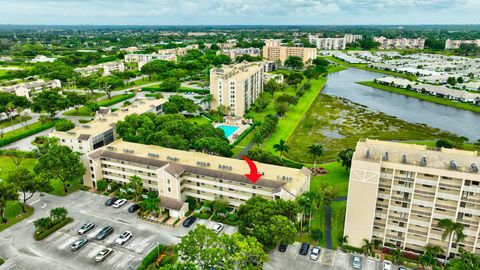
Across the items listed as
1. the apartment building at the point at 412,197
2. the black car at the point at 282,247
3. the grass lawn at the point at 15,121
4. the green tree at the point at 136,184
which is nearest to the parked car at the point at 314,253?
the black car at the point at 282,247

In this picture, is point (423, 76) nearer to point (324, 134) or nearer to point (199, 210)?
point (324, 134)

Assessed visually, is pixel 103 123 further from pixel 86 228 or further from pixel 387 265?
pixel 387 265

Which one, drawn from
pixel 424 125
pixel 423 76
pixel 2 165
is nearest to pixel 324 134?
pixel 424 125

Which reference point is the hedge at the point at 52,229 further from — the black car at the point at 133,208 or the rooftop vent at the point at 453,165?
the rooftop vent at the point at 453,165

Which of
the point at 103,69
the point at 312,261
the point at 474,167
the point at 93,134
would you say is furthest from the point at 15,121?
the point at 474,167

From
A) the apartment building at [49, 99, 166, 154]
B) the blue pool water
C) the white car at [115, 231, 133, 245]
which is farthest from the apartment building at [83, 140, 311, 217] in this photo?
the blue pool water

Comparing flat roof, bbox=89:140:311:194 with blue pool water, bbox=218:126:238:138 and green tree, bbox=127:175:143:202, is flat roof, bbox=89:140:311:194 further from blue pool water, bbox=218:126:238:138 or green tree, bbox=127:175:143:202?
blue pool water, bbox=218:126:238:138

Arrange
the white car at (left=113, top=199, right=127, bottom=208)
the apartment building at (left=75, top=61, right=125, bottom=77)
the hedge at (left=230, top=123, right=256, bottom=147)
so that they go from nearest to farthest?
the white car at (left=113, top=199, right=127, bottom=208) < the hedge at (left=230, top=123, right=256, bottom=147) < the apartment building at (left=75, top=61, right=125, bottom=77)
